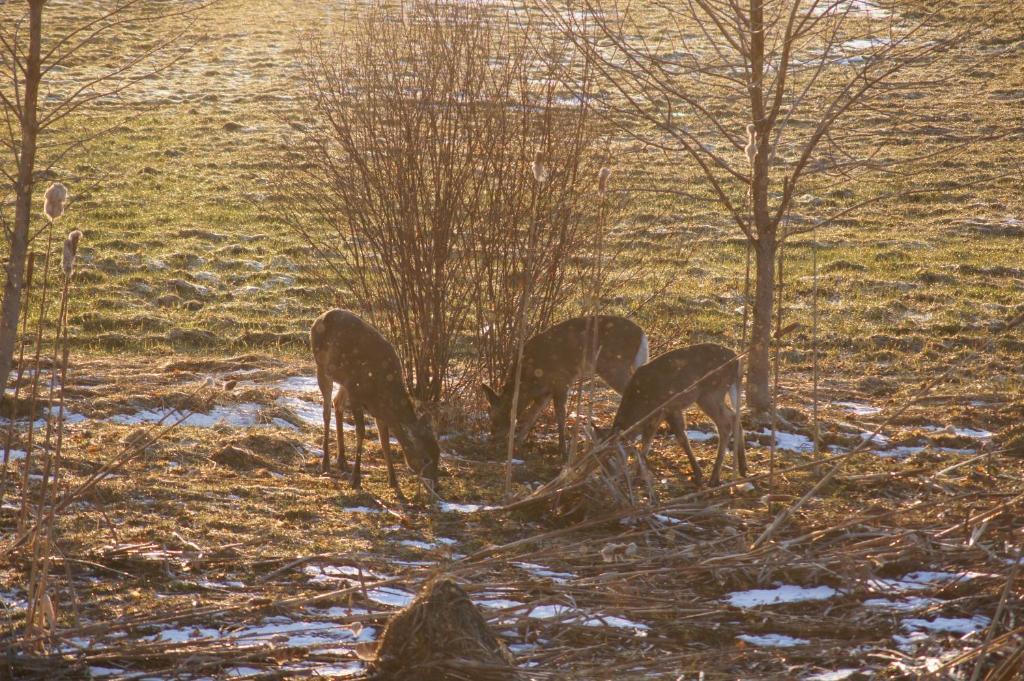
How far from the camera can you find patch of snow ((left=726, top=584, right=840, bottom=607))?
5.92 meters

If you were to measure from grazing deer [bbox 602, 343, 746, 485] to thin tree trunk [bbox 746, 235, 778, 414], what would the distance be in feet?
4.00

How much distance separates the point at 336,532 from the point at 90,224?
492 inches

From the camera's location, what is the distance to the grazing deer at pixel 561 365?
30.8 ft

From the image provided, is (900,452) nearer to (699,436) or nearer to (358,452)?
(699,436)

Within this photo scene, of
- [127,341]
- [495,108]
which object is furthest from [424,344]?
[127,341]

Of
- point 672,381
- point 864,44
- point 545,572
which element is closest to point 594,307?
point 672,381

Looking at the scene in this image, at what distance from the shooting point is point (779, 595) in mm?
6008

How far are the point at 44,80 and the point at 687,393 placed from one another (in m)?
22.7

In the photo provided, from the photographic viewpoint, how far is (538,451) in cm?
966

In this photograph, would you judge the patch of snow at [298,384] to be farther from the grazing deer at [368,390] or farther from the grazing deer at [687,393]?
Result: the grazing deer at [687,393]

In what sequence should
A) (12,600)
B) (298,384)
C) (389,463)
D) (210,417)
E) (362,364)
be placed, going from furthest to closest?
1. (298,384)
2. (210,417)
3. (362,364)
4. (389,463)
5. (12,600)

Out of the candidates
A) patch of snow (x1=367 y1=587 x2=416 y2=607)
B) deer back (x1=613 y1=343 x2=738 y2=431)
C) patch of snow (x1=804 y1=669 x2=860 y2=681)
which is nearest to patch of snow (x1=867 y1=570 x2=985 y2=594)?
patch of snow (x1=804 y1=669 x2=860 y2=681)

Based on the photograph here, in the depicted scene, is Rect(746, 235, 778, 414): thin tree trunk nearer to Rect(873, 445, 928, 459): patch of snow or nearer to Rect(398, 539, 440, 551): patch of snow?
Rect(873, 445, 928, 459): patch of snow

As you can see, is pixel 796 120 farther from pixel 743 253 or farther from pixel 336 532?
pixel 336 532
